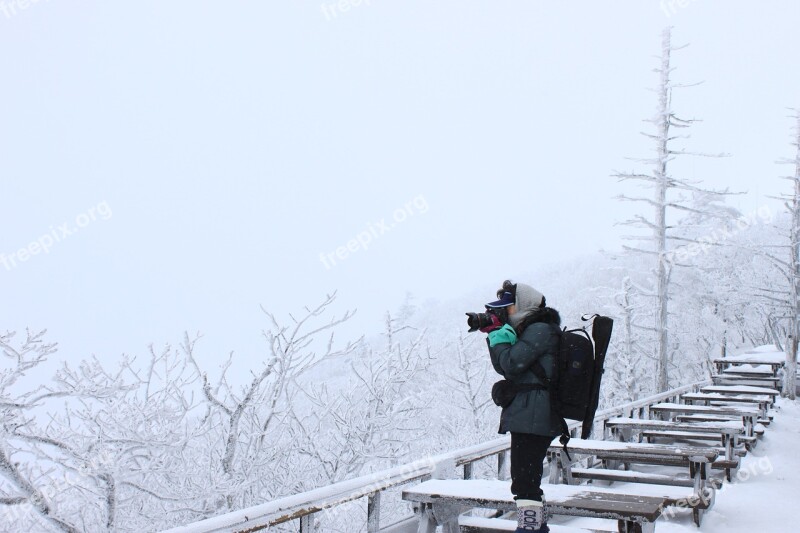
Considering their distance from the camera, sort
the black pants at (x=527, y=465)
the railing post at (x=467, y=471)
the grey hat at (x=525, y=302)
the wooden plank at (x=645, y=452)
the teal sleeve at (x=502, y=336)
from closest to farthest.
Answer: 1. the black pants at (x=527, y=465)
2. the teal sleeve at (x=502, y=336)
3. the grey hat at (x=525, y=302)
4. the wooden plank at (x=645, y=452)
5. the railing post at (x=467, y=471)

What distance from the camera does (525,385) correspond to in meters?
3.97


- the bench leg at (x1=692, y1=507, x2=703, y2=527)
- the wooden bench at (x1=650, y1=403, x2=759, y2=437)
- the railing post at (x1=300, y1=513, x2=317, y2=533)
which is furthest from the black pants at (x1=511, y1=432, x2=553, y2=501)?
the wooden bench at (x1=650, y1=403, x2=759, y2=437)

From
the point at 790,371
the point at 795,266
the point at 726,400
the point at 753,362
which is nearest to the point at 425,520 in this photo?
the point at 726,400

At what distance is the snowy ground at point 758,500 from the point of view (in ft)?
18.8

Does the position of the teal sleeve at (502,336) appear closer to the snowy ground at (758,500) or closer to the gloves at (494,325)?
the gloves at (494,325)

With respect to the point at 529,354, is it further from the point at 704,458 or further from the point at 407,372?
the point at 407,372

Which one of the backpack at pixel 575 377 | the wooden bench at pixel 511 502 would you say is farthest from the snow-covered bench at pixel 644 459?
the backpack at pixel 575 377

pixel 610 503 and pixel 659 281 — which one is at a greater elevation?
pixel 659 281

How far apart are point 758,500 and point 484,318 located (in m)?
4.61

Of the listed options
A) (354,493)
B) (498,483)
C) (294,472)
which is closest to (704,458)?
(498,483)

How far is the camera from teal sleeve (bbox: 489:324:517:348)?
3980mm

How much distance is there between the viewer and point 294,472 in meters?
12.8

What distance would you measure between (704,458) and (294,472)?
8.91 m

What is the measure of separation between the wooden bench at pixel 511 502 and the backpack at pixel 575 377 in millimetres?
429
